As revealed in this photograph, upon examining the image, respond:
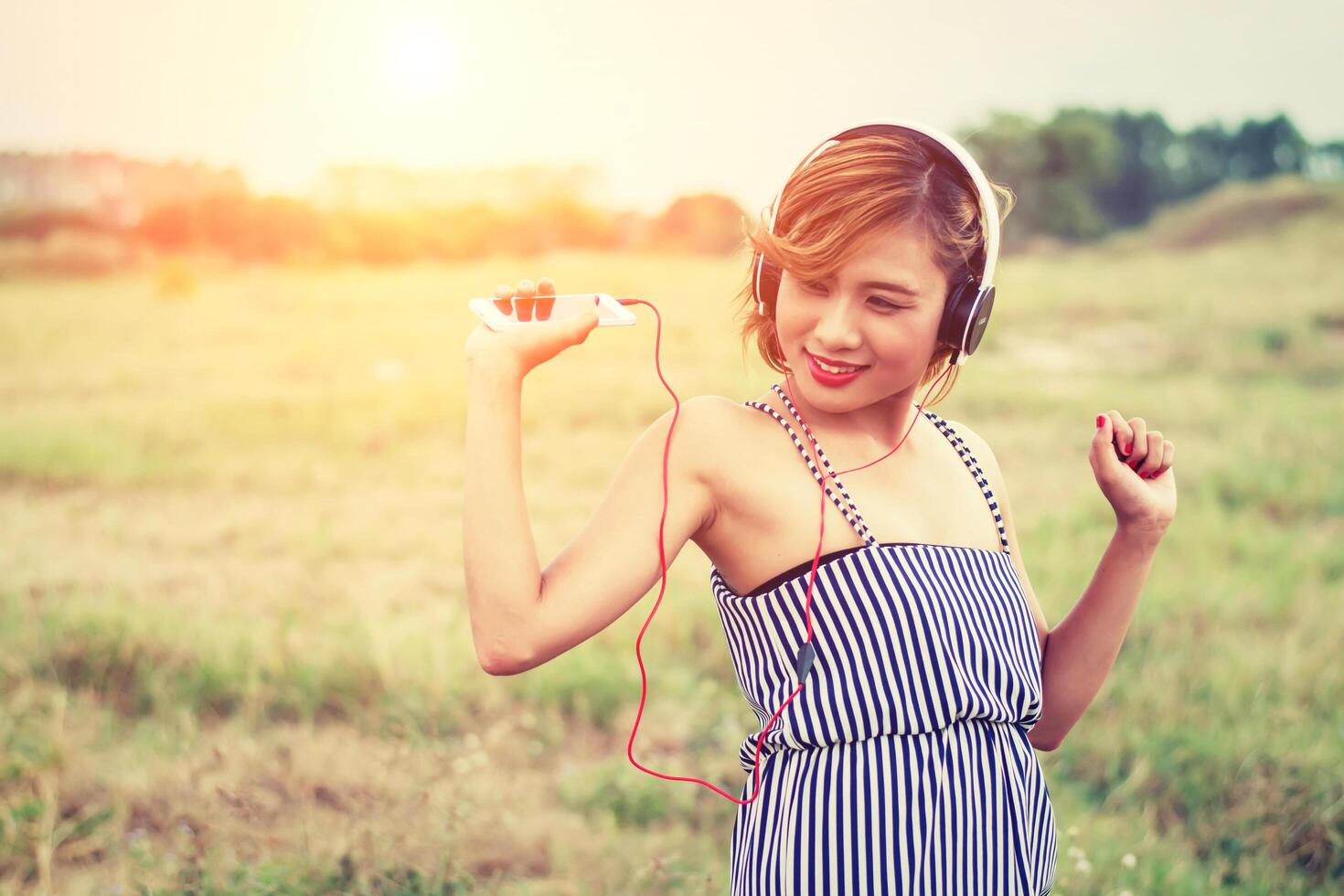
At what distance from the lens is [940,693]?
1428 millimetres

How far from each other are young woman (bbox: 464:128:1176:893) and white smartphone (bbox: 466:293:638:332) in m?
0.02

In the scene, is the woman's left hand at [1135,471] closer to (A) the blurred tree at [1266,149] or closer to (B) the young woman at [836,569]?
(B) the young woman at [836,569]

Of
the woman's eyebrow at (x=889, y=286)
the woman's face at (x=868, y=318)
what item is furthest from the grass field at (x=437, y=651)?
the woman's eyebrow at (x=889, y=286)

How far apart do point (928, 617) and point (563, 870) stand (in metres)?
1.66

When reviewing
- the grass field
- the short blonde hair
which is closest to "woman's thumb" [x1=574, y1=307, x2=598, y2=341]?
the short blonde hair

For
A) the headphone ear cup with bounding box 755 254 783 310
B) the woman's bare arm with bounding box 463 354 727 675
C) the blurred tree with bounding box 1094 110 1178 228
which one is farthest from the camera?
the blurred tree with bounding box 1094 110 1178 228

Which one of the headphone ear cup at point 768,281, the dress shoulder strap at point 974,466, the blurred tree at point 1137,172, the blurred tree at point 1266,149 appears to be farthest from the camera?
the blurred tree at point 1137,172

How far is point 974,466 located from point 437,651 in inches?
100

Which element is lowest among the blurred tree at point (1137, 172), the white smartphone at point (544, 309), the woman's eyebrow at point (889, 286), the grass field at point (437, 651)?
the grass field at point (437, 651)

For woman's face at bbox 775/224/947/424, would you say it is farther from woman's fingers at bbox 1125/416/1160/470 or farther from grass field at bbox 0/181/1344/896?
grass field at bbox 0/181/1344/896

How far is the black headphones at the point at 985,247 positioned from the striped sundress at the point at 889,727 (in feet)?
0.84

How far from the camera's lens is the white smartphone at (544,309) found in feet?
4.75

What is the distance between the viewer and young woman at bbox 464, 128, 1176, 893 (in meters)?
1.39

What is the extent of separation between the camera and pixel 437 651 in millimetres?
3820
